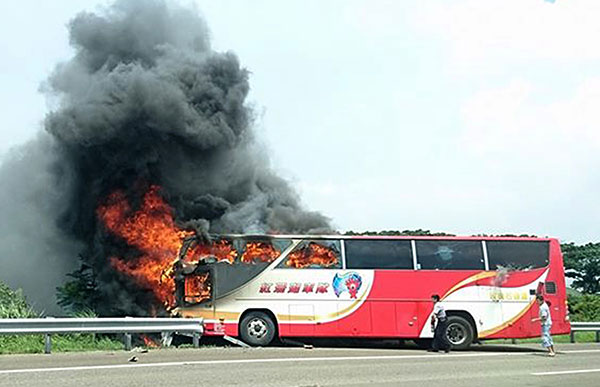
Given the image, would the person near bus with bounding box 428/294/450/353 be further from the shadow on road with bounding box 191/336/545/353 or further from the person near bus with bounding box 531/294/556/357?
the person near bus with bounding box 531/294/556/357

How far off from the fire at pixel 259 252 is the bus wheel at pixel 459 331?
15.9 ft

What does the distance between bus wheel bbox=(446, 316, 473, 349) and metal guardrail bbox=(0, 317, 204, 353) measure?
633cm

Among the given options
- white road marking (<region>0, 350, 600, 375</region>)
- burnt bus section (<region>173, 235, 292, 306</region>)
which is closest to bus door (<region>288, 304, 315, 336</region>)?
burnt bus section (<region>173, 235, 292, 306</region>)

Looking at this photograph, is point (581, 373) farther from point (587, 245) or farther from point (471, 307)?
point (587, 245)

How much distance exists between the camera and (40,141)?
1017 inches

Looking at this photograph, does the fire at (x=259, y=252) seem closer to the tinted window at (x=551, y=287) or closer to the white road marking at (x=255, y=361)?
the white road marking at (x=255, y=361)

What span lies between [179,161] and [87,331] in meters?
9.06

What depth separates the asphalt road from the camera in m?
10.6

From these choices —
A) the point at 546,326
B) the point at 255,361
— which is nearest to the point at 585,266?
the point at 546,326

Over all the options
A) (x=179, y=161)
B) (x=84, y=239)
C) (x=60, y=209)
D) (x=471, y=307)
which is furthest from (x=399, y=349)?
(x=60, y=209)

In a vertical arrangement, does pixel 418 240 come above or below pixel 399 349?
above

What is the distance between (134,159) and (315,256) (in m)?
7.50

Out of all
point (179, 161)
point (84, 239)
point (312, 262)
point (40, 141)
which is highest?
point (40, 141)

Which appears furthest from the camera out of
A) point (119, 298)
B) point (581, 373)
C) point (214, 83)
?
point (214, 83)
